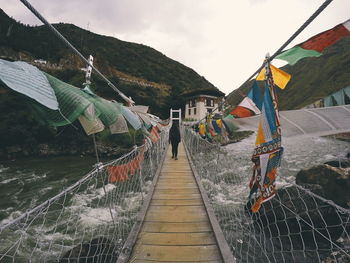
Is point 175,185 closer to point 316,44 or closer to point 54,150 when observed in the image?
point 316,44

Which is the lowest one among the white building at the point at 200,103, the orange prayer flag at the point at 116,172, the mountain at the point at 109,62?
the orange prayer flag at the point at 116,172

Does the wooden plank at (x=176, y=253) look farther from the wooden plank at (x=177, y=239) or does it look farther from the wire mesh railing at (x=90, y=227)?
the wire mesh railing at (x=90, y=227)

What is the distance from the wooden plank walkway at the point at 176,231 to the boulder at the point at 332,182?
504 centimetres

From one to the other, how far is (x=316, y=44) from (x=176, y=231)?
8.52 ft

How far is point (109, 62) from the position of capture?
160 feet

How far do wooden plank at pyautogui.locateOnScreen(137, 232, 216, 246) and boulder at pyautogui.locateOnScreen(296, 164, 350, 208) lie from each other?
5.42m

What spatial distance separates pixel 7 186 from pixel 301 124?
50.4 feet

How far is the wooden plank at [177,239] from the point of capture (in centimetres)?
236

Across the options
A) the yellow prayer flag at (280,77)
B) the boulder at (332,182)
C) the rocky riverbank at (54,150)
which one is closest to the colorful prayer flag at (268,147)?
the yellow prayer flag at (280,77)

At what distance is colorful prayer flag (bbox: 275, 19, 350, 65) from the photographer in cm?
129

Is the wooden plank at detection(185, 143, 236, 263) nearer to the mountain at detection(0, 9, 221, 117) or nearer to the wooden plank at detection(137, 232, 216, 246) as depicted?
the wooden plank at detection(137, 232, 216, 246)

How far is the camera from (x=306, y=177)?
6.99m

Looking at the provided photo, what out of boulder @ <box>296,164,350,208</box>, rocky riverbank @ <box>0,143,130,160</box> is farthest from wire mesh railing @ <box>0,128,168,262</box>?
rocky riverbank @ <box>0,143,130,160</box>

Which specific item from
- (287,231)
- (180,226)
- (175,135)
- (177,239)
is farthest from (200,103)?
(177,239)
